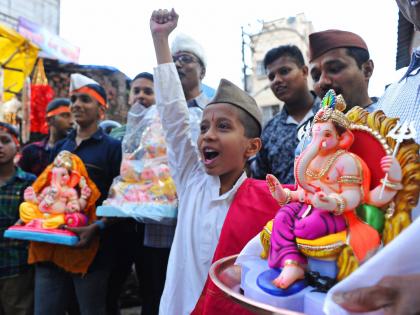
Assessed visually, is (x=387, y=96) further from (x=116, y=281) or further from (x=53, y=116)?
(x=53, y=116)

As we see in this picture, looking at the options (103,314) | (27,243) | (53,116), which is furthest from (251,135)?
(53,116)

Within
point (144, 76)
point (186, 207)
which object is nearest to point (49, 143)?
point (144, 76)

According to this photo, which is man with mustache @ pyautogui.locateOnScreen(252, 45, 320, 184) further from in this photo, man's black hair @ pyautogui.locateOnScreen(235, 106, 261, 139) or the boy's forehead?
the boy's forehead

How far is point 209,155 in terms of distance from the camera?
5.98 feet

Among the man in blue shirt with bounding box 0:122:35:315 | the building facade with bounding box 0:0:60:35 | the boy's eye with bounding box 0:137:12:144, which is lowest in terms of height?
the man in blue shirt with bounding box 0:122:35:315

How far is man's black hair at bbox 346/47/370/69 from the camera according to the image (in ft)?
6.36

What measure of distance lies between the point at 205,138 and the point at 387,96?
82cm

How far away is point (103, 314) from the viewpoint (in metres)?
2.64

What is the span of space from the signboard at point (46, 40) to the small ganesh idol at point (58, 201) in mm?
10321

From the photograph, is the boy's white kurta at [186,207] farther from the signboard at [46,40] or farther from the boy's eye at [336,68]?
the signboard at [46,40]

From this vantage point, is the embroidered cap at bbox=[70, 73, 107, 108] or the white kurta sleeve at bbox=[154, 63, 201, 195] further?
the embroidered cap at bbox=[70, 73, 107, 108]

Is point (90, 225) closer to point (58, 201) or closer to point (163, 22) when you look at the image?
point (58, 201)

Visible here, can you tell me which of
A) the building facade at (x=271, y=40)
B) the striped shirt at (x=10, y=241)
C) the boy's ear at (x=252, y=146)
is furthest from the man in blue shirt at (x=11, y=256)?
the building facade at (x=271, y=40)

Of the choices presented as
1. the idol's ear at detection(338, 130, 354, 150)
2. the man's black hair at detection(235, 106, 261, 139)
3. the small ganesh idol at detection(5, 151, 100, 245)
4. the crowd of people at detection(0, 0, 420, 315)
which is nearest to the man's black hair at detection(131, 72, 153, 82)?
the crowd of people at detection(0, 0, 420, 315)
